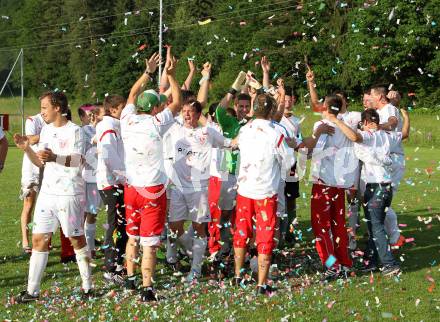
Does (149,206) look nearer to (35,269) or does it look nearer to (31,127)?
(35,269)

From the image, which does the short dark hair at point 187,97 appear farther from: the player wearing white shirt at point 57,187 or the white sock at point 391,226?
the white sock at point 391,226

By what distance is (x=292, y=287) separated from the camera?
784 cm

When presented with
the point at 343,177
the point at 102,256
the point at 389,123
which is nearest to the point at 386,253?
the point at 343,177

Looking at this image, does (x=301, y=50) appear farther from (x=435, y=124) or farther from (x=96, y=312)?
(x=96, y=312)

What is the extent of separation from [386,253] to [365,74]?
40.8 meters

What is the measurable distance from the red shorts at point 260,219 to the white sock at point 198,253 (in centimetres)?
87

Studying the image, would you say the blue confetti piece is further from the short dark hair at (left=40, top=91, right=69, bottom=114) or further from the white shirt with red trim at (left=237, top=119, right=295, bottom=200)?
the short dark hair at (left=40, top=91, right=69, bottom=114)

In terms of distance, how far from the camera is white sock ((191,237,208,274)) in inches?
330

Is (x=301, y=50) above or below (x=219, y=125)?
above

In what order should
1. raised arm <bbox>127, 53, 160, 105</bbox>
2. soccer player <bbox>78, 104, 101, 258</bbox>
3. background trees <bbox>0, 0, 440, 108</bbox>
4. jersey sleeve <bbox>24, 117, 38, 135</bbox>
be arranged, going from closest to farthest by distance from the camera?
raised arm <bbox>127, 53, 160, 105</bbox>
soccer player <bbox>78, 104, 101, 258</bbox>
jersey sleeve <bbox>24, 117, 38, 135</bbox>
background trees <bbox>0, 0, 440, 108</bbox>

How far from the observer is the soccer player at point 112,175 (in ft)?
27.4


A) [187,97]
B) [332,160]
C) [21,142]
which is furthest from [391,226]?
[21,142]

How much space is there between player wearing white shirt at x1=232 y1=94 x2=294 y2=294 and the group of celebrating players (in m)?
0.01

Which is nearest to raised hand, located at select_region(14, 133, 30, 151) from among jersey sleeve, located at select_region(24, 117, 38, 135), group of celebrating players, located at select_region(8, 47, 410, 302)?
group of celebrating players, located at select_region(8, 47, 410, 302)
